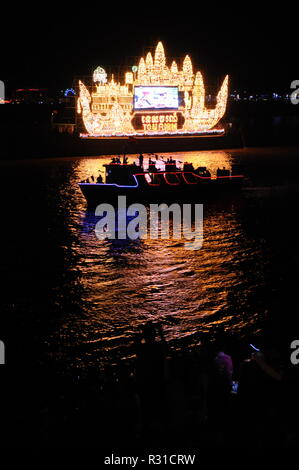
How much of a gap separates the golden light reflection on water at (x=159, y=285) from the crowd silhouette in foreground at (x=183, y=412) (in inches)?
132

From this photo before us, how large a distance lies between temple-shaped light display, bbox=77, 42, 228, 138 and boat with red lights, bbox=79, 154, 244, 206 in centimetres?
2809

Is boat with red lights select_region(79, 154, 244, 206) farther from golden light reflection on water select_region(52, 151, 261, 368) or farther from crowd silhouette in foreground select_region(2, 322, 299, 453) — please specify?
crowd silhouette in foreground select_region(2, 322, 299, 453)

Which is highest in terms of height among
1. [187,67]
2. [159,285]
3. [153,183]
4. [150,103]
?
[187,67]

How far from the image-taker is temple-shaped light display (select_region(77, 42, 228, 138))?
4997 cm

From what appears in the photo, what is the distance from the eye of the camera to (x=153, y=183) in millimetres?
21828

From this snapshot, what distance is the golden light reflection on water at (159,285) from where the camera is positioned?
397 inches

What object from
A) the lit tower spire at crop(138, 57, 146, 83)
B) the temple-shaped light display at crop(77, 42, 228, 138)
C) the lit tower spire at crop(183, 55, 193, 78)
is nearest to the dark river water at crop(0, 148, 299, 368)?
the temple-shaped light display at crop(77, 42, 228, 138)

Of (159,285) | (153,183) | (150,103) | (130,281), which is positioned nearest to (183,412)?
(159,285)

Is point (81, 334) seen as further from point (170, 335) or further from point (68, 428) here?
point (68, 428)

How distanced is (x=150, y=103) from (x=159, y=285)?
42753mm

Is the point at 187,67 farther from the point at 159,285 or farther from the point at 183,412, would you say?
the point at 183,412
